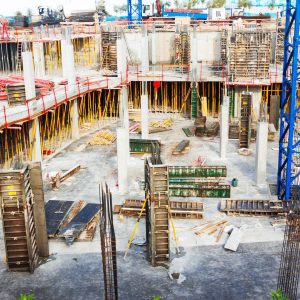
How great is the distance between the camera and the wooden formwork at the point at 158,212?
12070 mm

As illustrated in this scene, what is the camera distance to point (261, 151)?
57.7 ft

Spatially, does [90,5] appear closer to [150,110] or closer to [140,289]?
[150,110]

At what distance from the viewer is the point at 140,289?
11.5 m

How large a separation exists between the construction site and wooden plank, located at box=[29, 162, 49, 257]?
1.1 inches

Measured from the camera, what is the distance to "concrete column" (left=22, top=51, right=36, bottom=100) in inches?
809

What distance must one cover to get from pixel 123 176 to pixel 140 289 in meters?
6.27

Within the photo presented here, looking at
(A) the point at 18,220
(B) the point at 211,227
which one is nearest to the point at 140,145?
(B) the point at 211,227

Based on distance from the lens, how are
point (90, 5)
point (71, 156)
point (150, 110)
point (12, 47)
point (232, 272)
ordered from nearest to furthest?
point (232, 272) → point (71, 156) → point (150, 110) → point (12, 47) → point (90, 5)

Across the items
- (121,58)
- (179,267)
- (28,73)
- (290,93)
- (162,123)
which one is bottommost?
(179,267)

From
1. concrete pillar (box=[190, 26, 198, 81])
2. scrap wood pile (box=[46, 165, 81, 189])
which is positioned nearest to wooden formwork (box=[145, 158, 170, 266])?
scrap wood pile (box=[46, 165, 81, 189])

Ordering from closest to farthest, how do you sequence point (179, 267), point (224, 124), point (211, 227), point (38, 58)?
point (179, 267)
point (211, 227)
point (224, 124)
point (38, 58)

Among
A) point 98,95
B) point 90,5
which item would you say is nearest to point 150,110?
point 98,95

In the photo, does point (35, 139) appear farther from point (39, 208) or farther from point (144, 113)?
point (39, 208)

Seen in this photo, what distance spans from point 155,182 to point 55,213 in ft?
14.4
